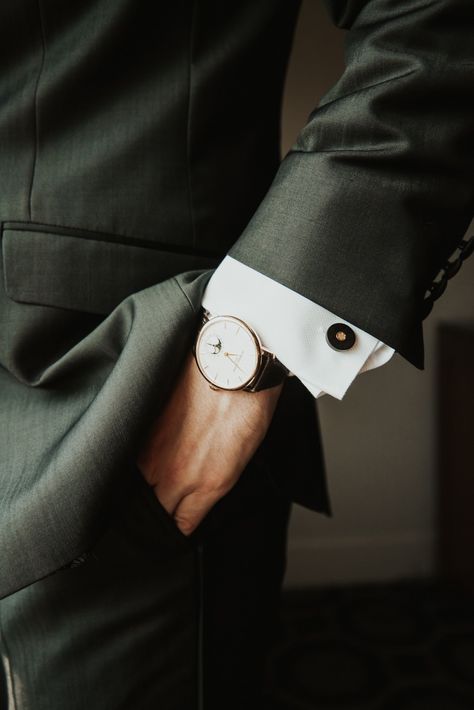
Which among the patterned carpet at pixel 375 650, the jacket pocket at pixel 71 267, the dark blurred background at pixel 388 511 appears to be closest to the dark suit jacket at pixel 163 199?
the jacket pocket at pixel 71 267

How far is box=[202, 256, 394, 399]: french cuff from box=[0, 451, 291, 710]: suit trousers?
0.16 metres

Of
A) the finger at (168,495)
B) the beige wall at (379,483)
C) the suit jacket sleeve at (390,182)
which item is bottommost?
the beige wall at (379,483)

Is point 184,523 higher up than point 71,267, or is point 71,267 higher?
point 71,267

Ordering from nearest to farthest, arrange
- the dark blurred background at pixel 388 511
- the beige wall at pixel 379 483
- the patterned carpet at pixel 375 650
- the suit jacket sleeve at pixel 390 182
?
the suit jacket sleeve at pixel 390 182, the patterned carpet at pixel 375 650, the dark blurred background at pixel 388 511, the beige wall at pixel 379 483

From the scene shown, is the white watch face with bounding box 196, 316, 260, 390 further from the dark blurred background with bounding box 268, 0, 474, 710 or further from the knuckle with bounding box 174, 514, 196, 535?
the dark blurred background with bounding box 268, 0, 474, 710

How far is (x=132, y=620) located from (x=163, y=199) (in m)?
0.41

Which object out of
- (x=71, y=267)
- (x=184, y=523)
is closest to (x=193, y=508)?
(x=184, y=523)

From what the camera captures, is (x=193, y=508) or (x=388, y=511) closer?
(x=193, y=508)

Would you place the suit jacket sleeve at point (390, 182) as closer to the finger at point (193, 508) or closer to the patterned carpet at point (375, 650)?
the finger at point (193, 508)

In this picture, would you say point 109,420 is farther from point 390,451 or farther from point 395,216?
point 390,451

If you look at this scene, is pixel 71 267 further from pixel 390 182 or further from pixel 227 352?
pixel 390 182

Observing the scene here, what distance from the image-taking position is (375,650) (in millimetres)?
1874

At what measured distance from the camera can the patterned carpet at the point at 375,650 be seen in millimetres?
1668

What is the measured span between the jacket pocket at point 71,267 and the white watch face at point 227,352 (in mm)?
112
